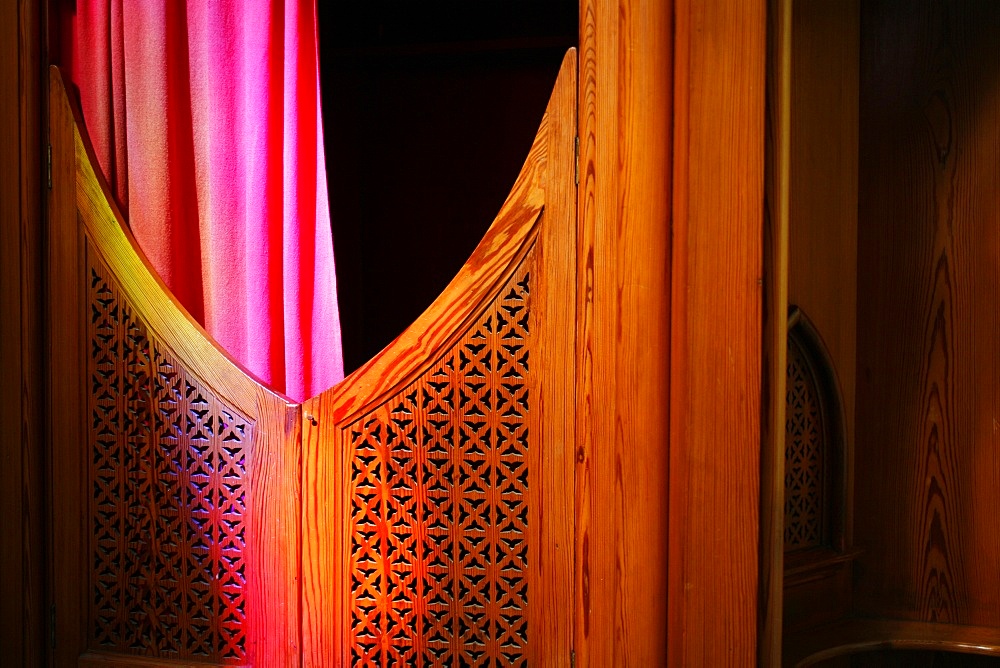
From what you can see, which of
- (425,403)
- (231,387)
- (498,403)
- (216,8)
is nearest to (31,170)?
(216,8)

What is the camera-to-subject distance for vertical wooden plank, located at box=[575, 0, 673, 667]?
1.22 metres

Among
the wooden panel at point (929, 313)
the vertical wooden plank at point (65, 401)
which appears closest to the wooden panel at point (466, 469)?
the vertical wooden plank at point (65, 401)

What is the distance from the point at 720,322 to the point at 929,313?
834 mm

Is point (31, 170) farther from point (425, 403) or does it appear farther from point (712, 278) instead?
point (712, 278)

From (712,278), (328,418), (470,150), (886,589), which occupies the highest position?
(470,150)

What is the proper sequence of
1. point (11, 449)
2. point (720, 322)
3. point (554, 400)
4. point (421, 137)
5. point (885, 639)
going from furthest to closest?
point (421, 137) < point (885, 639) < point (11, 449) < point (554, 400) < point (720, 322)

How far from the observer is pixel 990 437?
1.66 metres

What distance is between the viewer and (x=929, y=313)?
1.69m

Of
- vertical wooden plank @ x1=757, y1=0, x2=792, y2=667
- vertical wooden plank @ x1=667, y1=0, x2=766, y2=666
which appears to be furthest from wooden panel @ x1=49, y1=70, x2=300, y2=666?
vertical wooden plank @ x1=757, y1=0, x2=792, y2=667

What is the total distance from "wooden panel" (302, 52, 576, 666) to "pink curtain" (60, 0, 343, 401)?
0.61ft

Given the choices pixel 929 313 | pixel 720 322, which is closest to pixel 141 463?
pixel 720 322

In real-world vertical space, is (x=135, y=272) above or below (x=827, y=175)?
below

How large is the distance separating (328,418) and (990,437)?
4.87 feet

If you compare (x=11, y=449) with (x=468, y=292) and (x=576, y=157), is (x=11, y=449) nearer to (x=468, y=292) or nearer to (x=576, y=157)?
(x=468, y=292)
